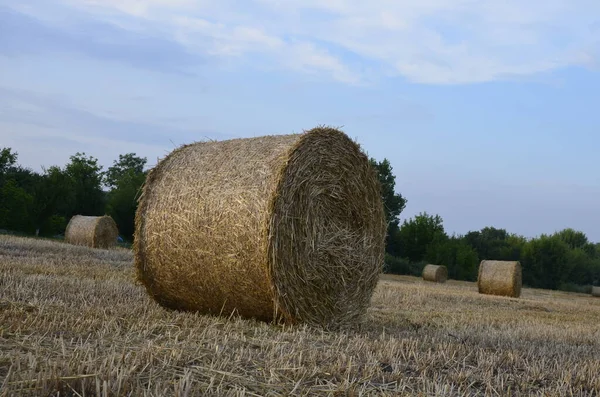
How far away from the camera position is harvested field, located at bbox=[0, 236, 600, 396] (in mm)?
3303

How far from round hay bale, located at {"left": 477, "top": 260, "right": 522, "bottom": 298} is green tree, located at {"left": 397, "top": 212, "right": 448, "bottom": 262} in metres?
22.7

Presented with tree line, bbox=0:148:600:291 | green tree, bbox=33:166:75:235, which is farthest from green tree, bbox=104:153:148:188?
green tree, bbox=33:166:75:235

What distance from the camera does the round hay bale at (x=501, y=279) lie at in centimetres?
1741

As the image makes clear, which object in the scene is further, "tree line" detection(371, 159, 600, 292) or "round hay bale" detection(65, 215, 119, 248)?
"tree line" detection(371, 159, 600, 292)

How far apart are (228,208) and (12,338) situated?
2.46m

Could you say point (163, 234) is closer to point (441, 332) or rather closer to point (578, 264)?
point (441, 332)

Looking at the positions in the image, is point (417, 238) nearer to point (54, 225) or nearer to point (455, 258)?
point (455, 258)

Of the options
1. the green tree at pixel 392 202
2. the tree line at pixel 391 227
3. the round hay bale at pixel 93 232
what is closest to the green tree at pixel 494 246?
the tree line at pixel 391 227

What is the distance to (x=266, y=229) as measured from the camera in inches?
234

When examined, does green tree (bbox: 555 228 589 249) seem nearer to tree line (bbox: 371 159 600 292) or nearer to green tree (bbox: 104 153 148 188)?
tree line (bbox: 371 159 600 292)

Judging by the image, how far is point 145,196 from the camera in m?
7.16

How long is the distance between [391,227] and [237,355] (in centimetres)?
3822

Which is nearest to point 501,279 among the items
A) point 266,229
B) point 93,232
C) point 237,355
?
point 93,232

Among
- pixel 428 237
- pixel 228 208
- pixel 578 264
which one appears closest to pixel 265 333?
pixel 228 208
